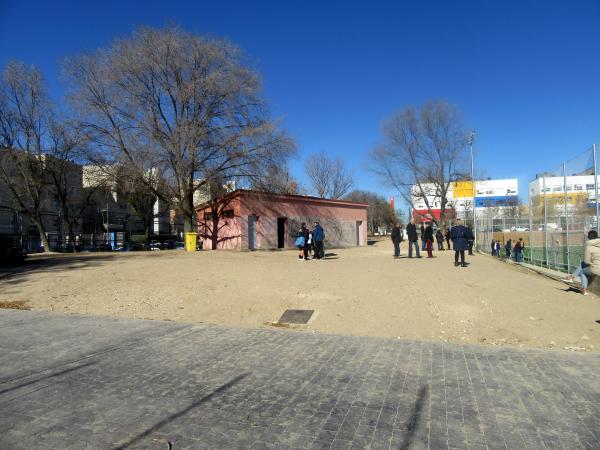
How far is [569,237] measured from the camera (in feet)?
42.6

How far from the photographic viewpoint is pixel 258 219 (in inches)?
1158

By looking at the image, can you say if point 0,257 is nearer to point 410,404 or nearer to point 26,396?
point 26,396

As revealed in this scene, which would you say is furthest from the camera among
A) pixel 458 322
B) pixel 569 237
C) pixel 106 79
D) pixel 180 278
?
pixel 106 79

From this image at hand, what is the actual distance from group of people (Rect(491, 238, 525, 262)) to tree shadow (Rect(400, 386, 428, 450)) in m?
18.6

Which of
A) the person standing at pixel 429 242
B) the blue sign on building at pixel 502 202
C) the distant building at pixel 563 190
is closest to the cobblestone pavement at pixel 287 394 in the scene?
the distant building at pixel 563 190

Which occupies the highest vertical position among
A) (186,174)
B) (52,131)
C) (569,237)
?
(52,131)

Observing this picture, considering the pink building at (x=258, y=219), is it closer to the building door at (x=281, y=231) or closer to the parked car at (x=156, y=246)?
the building door at (x=281, y=231)

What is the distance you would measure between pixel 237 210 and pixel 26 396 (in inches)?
956

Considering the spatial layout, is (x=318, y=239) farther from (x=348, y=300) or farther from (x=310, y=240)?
(x=348, y=300)

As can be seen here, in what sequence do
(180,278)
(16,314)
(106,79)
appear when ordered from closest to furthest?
(16,314)
(180,278)
(106,79)

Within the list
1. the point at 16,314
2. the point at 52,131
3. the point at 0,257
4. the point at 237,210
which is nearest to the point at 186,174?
the point at 237,210

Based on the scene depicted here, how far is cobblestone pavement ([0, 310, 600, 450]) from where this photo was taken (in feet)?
11.4

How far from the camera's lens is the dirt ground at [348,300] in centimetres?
731

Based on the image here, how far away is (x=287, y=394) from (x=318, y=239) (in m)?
13.4
